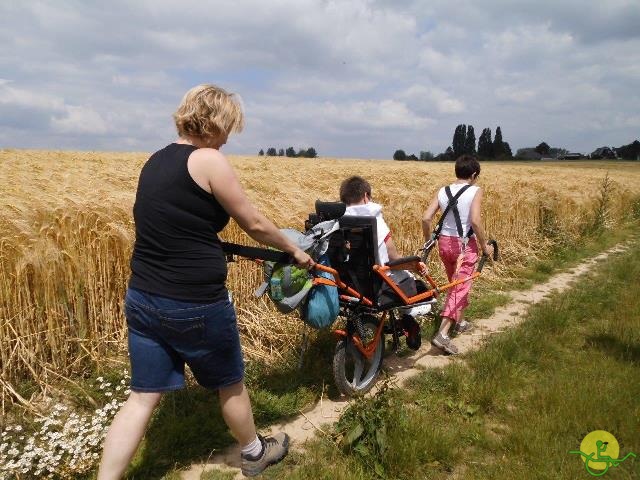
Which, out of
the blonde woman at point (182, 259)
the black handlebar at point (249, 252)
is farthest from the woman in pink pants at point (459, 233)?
the blonde woman at point (182, 259)

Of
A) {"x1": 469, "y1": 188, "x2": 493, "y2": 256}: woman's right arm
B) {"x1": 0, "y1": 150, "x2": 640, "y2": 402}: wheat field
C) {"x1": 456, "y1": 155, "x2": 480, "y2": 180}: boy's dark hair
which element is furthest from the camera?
{"x1": 456, "y1": 155, "x2": 480, "y2": 180}: boy's dark hair

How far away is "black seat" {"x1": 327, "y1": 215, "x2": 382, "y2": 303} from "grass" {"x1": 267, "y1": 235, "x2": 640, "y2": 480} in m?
0.91

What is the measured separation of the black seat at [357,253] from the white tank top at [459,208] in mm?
1533

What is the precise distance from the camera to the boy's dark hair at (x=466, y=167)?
191 inches

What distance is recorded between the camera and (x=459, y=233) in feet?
16.1

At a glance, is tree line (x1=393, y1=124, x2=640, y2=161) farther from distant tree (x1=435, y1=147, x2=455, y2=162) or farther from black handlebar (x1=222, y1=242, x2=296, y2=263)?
black handlebar (x1=222, y1=242, x2=296, y2=263)

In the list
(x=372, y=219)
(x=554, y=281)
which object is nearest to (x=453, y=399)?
(x=372, y=219)

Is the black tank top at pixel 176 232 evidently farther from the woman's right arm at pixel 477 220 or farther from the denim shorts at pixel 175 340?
the woman's right arm at pixel 477 220

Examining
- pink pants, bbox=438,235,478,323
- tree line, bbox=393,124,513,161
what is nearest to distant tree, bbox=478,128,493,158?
tree line, bbox=393,124,513,161

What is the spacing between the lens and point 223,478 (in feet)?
9.51

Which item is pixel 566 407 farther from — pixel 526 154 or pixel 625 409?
pixel 526 154

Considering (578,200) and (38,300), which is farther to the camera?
(578,200)

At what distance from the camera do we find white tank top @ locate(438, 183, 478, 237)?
478 centimetres

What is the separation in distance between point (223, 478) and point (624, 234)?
1418cm
